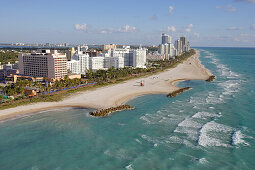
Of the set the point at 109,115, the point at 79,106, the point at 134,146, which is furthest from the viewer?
the point at 79,106

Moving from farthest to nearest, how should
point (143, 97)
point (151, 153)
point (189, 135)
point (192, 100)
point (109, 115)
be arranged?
point (143, 97) → point (192, 100) → point (109, 115) → point (189, 135) → point (151, 153)

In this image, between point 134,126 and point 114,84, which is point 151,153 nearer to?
point 134,126

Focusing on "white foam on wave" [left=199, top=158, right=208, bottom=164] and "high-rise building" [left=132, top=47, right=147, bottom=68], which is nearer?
"white foam on wave" [left=199, top=158, right=208, bottom=164]

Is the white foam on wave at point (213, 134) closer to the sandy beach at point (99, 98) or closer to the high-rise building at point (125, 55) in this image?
the sandy beach at point (99, 98)

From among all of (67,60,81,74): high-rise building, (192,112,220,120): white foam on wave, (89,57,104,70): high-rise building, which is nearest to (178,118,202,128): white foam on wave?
(192,112,220,120): white foam on wave

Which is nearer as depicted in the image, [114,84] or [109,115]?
[109,115]

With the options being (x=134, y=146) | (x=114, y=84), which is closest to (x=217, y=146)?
(x=134, y=146)

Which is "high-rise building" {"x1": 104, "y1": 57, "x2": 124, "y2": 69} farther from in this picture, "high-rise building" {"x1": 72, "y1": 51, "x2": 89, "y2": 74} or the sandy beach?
the sandy beach
